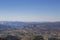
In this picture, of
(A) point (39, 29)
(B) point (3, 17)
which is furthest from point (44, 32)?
(B) point (3, 17)

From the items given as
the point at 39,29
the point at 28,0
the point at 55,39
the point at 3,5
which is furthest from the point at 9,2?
the point at 55,39

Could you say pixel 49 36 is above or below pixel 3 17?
below

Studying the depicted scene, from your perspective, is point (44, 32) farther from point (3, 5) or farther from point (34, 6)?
point (3, 5)

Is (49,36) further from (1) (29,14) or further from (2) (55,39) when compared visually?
(1) (29,14)

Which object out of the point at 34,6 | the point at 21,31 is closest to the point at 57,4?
the point at 34,6

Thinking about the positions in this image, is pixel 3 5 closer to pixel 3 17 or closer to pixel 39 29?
pixel 3 17

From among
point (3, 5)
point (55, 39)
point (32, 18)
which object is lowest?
point (55, 39)

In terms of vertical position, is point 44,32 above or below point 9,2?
below
